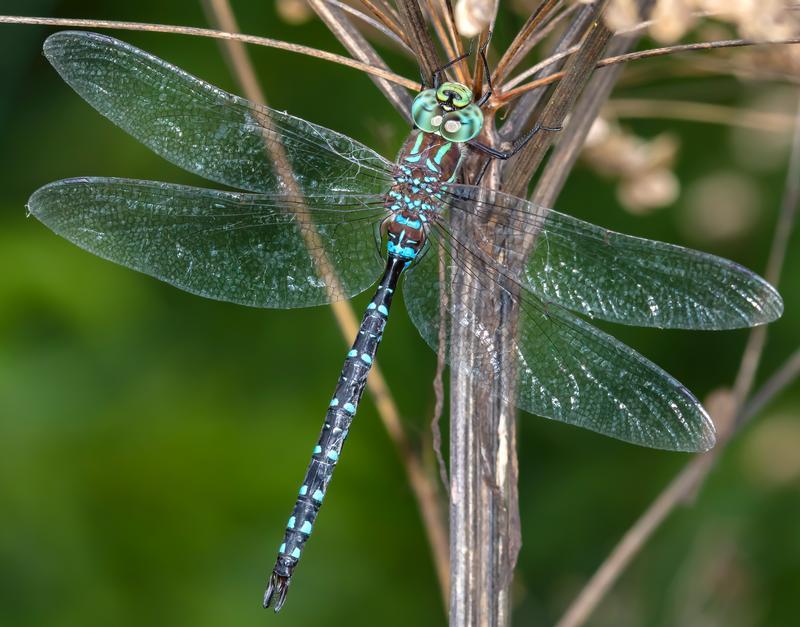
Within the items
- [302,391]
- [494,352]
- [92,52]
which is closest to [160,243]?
[92,52]

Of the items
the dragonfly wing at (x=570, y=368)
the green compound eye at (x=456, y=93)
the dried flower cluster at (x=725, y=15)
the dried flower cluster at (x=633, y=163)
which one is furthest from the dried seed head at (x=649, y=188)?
the dried flower cluster at (x=725, y=15)

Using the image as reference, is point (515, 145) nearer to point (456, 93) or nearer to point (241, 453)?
point (456, 93)

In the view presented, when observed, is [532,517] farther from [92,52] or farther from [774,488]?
[92,52]

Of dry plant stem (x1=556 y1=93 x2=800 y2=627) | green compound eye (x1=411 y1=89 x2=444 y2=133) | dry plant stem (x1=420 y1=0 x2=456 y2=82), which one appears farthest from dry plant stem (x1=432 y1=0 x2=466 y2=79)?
dry plant stem (x1=556 y1=93 x2=800 y2=627)

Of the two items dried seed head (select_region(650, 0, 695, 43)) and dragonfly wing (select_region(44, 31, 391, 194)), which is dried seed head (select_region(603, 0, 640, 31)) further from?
dragonfly wing (select_region(44, 31, 391, 194))

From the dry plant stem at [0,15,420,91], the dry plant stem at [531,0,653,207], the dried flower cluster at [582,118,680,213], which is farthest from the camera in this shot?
the dried flower cluster at [582,118,680,213]
